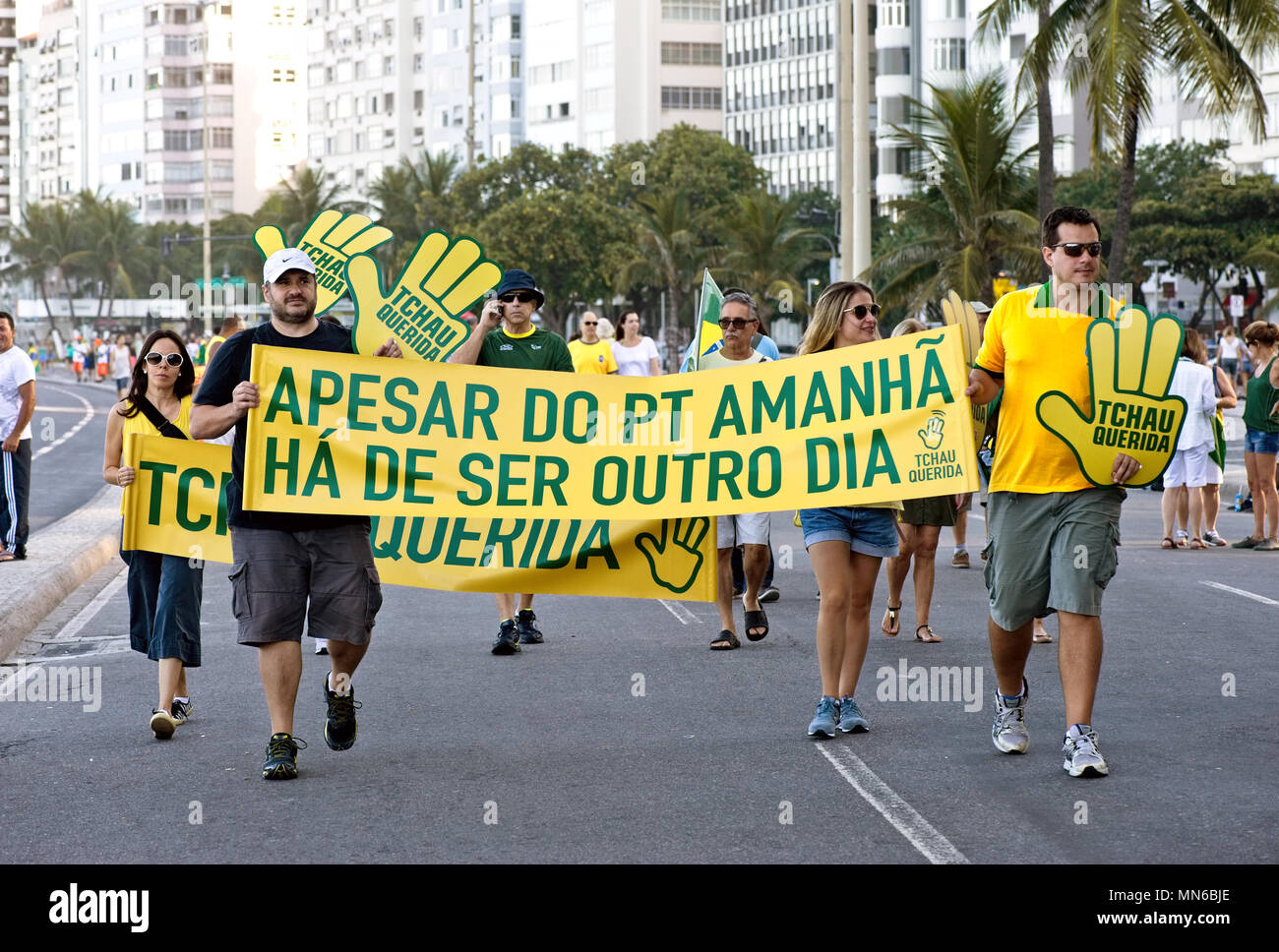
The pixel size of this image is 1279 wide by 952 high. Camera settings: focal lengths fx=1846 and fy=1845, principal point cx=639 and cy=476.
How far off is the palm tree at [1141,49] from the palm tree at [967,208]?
4.98 meters

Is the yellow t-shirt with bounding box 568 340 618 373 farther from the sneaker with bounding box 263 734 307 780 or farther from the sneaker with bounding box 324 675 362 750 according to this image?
the sneaker with bounding box 263 734 307 780

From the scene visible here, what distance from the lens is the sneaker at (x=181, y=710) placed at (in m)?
8.40

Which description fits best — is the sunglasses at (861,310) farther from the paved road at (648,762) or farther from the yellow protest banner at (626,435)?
the paved road at (648,762)

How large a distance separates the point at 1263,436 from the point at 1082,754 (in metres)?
10.4

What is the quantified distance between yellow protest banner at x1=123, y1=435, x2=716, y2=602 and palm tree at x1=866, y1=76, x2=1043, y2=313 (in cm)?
2942

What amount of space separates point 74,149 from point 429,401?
569 feet

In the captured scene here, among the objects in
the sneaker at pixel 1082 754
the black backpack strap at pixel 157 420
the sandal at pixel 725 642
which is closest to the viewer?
the sneaker at pixel 1082 754

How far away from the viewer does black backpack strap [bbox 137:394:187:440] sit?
335 inches

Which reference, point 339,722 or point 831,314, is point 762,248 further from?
point 339,722

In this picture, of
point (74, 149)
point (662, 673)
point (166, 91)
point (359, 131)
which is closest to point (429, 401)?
point (662, 673)

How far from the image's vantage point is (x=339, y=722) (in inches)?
294

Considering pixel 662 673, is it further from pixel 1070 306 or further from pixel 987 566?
pixel 1070 306

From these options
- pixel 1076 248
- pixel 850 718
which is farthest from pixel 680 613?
pixel 1076 248

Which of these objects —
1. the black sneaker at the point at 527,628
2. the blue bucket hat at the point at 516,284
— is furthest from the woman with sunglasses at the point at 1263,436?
the blue bucket hat at the point at 516,284
